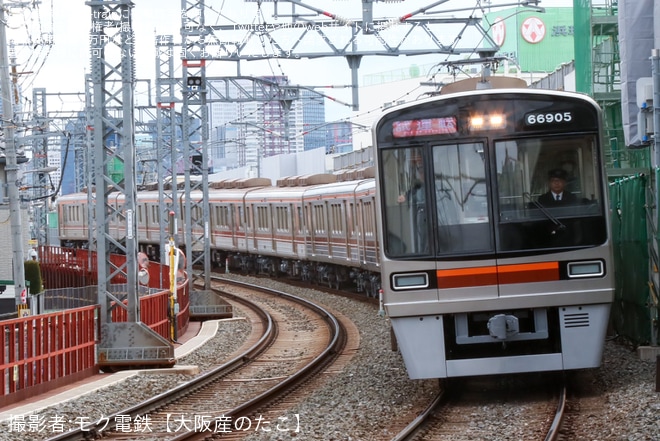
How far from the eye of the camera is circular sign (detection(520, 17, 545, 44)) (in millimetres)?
62062

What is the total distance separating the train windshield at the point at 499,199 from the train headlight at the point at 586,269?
17cm

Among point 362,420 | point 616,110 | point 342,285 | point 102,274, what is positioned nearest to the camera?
point 362,420

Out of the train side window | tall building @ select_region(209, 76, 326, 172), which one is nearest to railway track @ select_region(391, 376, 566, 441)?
the train side window

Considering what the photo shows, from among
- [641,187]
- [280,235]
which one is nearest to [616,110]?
[641,187]

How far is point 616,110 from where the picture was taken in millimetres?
20938

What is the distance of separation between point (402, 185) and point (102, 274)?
6.03 meters

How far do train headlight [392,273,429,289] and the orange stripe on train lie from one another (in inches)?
5.4

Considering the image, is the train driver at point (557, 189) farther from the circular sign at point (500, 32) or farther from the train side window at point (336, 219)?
the circular sign at point (500, 32)

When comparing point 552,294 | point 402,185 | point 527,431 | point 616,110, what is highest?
point 616,110

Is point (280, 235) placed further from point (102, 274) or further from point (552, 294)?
point (552, 294)

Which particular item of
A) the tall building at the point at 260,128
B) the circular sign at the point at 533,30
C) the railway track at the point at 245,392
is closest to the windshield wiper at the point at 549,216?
the railway track at the point at 245,392

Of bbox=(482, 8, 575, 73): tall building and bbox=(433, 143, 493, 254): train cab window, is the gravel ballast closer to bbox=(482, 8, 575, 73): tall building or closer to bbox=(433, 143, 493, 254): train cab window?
bbox=(433, 143, 493, 254): train cab window

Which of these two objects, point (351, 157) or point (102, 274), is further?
point (351, 157)

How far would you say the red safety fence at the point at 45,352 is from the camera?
494 inches
